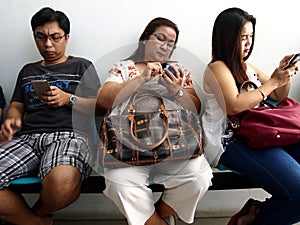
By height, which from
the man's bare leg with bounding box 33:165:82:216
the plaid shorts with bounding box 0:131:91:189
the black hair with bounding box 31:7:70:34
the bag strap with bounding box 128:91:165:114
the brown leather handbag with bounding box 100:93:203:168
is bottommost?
the man's bare leg with bounding box 33:165:82:216

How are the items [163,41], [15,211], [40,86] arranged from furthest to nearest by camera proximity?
[163,41], [40,86], [15,211]

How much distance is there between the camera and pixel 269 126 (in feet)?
4.53

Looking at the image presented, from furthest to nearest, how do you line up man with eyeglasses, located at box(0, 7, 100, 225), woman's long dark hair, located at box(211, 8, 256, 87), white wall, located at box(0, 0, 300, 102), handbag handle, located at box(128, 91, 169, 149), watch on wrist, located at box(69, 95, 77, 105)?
white wall, located at box(0, 0, 300, 102)
watch on wrist, located at box(69, 95, 77, 105)
woman's long dark hair, located at box(211, 8, 256, 87)
man with eyeglasses, located at box(0, 7, 100, 225)
handbag handle, located at box(128, 91, 169, 149)

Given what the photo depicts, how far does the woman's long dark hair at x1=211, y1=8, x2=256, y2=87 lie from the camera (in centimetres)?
150

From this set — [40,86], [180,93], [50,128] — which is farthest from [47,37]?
[180,93]

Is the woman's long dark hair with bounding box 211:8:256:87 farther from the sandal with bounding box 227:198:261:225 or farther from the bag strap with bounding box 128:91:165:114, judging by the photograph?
the sandal with bounding box 227:198:261:225

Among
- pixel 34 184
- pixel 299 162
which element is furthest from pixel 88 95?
pixel 299 162

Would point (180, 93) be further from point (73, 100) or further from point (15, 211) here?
point (15, 211)

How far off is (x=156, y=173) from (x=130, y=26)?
2.78 ft

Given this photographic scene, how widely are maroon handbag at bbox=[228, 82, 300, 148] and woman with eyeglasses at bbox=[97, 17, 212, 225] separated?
20 cm

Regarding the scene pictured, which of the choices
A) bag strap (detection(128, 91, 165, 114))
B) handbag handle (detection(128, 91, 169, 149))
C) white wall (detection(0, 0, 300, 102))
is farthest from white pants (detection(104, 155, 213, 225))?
white wall (detection(0, 0, 300, 102))

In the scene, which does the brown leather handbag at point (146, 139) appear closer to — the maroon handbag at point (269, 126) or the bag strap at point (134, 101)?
the bag strap at point (134, 101)

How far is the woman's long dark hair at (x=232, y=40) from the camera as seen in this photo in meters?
1.50

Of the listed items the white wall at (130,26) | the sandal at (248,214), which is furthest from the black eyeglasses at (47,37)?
the sandal at (248,214)
